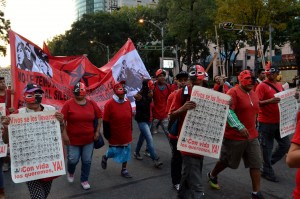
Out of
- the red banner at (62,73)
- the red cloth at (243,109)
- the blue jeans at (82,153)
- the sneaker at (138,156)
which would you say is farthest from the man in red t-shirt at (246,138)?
the red banner at (62,73)

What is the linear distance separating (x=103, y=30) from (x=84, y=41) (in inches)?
123

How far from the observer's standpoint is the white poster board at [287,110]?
5322mm

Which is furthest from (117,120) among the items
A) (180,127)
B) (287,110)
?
(287,110)

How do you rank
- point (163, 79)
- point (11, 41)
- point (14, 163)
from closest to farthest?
point (14, 163)
point (11, 41)
point (163, 79)

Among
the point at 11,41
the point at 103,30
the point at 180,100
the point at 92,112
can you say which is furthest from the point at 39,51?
the point at 103,30

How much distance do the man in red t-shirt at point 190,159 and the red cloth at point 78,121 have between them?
1568 millimetres

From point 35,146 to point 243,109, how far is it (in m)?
2.65

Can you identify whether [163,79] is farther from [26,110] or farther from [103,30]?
[103,30]

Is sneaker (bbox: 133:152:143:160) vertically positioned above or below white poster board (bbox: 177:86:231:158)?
below

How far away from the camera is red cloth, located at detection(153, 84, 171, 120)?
7762mm

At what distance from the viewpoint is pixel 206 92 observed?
149 inches

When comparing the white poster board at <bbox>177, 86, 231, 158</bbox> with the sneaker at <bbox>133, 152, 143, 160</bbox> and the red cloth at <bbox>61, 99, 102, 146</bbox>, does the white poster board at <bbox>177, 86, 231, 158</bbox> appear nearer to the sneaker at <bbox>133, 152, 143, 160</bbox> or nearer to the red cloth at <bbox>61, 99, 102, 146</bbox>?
the red cloth at <bbox>61, 99, 102, 146</bbox>

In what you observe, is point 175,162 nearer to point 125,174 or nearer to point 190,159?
point 190,159

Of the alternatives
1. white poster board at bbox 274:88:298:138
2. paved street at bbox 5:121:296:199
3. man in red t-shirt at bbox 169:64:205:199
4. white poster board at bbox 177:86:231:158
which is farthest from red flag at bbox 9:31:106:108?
white poster board at bbox 274:88:298:138
